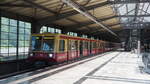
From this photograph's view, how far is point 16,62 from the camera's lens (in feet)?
57.5

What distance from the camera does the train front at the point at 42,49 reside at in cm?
1380

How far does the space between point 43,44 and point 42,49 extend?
0.34 metres

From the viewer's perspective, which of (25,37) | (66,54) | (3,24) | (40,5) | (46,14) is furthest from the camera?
(25,37)

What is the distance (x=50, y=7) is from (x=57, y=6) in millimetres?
624

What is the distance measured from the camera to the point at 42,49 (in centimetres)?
1401

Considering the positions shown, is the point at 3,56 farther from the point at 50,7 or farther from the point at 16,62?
the point at 50,7

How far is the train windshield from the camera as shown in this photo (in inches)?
549

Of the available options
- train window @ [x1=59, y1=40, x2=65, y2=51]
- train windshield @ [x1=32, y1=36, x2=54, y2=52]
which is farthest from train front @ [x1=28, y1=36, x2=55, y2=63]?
train window @ [x1=59, y1=40, x2=65, y2=51]

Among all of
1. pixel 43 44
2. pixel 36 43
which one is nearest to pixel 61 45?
pixel 43 44

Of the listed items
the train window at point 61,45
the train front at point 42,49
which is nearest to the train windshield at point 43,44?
the train front at point 42,49

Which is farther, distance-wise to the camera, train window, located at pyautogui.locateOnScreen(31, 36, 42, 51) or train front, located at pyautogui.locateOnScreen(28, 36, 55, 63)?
train window, located at pyautogui.locateOnScreen(31, 36, 42, 51)

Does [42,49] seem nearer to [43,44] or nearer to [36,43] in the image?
[43,44]

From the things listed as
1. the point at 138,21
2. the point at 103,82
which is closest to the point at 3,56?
the point at 103,82

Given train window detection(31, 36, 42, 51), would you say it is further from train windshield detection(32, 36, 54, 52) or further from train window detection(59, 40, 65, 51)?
train window detection(59, 40, 65, 51)
